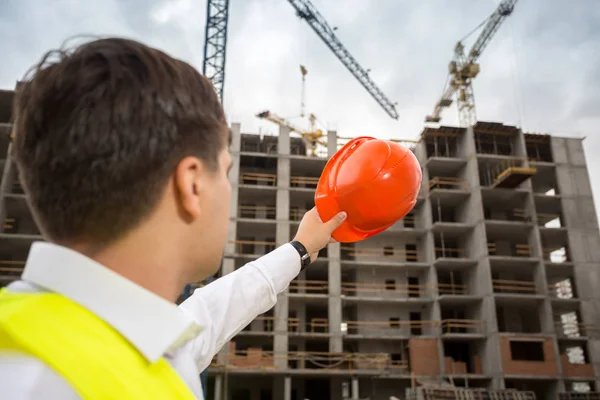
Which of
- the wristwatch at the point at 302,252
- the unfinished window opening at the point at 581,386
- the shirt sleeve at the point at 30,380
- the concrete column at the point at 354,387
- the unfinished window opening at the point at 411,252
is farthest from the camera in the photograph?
the unfinished window opening at the point at 411,252

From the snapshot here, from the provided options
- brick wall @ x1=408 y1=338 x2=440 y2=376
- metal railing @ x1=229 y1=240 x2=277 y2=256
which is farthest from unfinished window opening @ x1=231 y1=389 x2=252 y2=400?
brick wall @ x1=408 y1=338 x2=440 y2=376

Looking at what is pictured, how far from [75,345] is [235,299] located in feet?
3.86

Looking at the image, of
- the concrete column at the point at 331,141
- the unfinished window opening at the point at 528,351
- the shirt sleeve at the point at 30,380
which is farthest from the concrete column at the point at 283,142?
the shirt sleeve at the point at 30,380

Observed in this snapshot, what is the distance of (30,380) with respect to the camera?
0.61m

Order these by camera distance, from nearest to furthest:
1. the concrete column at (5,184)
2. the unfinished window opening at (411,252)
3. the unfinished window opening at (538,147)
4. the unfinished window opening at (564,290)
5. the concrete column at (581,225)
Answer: the concrete column at (5,184)
the concrete column at (581,225)
the unfinished window opening at (411,252)
the unfinished window opening at (564,290)
the unfinished window opening at (538,147)

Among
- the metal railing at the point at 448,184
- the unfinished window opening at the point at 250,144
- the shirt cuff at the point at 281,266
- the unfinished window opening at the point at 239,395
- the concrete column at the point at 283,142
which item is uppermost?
A: the unfinished window opening at the point at 250,144

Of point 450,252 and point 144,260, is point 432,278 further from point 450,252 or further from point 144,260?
point 144,260

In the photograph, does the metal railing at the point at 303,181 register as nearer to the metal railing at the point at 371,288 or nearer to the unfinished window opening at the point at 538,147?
the metal railing at the point at 371,288

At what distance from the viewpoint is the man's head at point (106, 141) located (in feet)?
2.65

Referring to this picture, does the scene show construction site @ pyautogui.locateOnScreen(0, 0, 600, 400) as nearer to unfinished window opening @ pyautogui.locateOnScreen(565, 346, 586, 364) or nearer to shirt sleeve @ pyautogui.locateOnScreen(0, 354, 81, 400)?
unfinished window opening @ pyautogui.locateOnScreen(565, 346, 586, 364)

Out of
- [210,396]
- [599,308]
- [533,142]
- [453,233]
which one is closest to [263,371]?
[210,396]

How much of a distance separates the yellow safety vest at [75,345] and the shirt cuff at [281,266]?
4.00 feet

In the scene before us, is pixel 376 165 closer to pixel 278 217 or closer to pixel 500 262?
pixel 278 217

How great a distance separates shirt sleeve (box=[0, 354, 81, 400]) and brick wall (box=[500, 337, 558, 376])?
30952 mm
